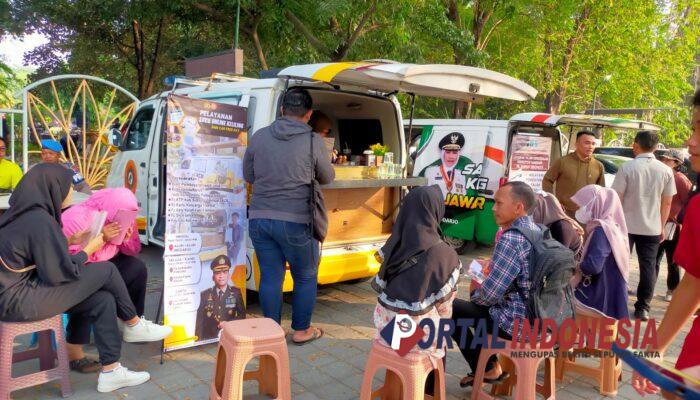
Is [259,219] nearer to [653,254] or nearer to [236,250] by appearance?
[236,250]

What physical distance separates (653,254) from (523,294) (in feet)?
8.81

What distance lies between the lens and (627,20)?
13.9 m

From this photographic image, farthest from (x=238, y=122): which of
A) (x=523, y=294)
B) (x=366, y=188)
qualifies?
(x=523, y=294)

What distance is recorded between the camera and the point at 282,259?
3922 mm

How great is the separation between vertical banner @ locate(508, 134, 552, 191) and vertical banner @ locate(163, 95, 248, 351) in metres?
3.82

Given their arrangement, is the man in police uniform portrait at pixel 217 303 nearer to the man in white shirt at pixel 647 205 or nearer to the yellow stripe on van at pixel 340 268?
the yellow stripe on van at pixel 340 268

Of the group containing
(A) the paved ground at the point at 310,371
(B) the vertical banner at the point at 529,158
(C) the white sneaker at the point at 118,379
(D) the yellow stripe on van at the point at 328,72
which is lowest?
(A) the paved ground at the point at 310,371

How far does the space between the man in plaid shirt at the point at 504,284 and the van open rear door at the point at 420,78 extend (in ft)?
4.02

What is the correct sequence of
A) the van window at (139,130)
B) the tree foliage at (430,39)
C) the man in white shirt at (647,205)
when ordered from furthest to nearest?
the tree foliage at (430,39)
the van window at (139,130)
the man in white shirt at (647,205)

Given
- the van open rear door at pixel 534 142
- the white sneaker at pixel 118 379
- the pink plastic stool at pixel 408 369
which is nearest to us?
the pink plastic stool at pixel 408 369

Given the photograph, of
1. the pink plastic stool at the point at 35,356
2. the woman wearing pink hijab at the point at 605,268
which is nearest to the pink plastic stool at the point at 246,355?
the pink plastic stool at the point at 35,356

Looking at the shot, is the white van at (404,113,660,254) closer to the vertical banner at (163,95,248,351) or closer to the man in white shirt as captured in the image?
the man in white shirt

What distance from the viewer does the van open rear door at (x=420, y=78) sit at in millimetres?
3814
